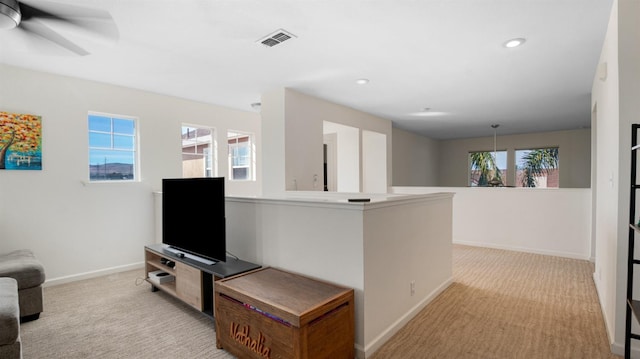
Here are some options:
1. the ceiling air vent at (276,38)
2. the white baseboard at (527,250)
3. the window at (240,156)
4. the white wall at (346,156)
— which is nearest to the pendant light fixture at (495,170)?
the white baseboard at (527,250)

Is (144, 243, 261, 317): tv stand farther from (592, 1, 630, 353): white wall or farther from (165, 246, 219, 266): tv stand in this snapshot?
(592, 1, 630, 353): white wall

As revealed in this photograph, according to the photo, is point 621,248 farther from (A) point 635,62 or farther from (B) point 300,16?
(B) point 300,16

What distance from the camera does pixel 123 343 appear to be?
233 cm

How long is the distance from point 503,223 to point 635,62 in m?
3.76

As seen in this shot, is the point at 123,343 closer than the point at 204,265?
Yes

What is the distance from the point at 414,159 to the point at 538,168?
347 cm

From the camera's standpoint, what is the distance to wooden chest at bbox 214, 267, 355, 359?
175 cm

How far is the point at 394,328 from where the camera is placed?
7.93 feet

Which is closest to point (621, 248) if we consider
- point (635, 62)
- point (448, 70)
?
point (635, 62)

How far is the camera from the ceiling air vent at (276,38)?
265 centimetres

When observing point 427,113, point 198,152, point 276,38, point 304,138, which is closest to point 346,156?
point 427,113

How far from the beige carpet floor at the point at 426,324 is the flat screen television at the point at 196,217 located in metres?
0.61

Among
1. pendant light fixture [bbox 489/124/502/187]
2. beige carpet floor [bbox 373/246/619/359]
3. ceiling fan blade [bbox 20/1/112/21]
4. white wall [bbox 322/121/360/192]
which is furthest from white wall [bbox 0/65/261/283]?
pendant light fixture [bbox 489/124/502/187]

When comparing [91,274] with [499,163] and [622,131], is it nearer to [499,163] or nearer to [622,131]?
[622,131]
